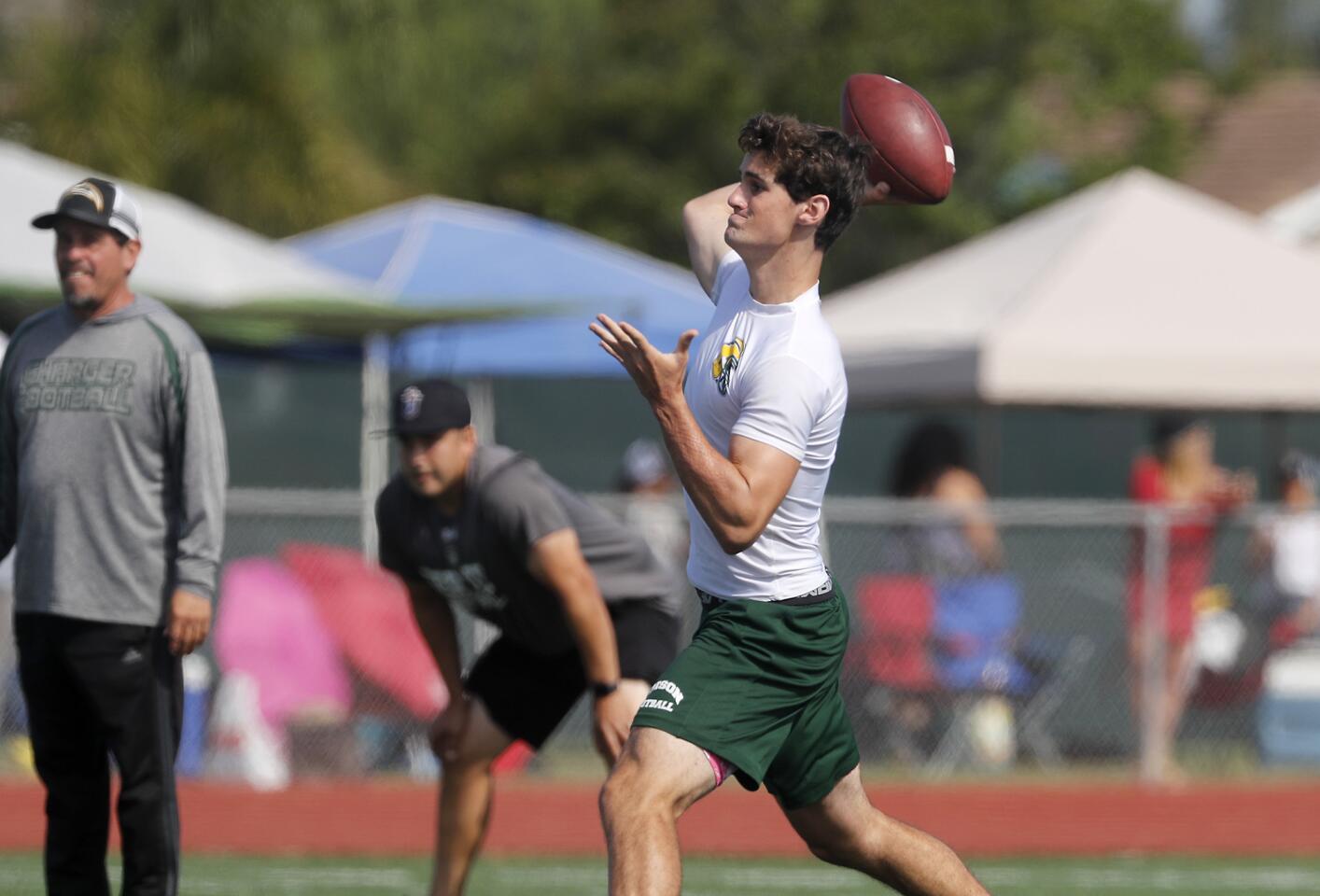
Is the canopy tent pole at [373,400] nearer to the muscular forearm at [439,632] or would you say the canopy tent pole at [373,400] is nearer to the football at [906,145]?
the muscular forearm at [439,632]

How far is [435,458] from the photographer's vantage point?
20.8 ft

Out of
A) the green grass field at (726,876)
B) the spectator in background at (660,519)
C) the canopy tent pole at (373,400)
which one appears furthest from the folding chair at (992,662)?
the canopy tent pole at (373,400)

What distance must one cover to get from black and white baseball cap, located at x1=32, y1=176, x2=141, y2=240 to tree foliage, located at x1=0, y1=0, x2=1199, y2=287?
15.8 metres

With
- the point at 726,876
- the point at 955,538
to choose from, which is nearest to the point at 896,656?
the point at 955,538

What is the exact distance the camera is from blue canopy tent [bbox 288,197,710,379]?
15656 millimetres

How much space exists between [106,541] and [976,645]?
6.73 m

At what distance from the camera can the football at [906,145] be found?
5445mm

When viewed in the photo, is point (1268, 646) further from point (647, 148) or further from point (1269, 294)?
point (647, 148)

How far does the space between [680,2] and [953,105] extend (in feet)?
14.4

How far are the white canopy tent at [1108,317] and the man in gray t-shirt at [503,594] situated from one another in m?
5.67

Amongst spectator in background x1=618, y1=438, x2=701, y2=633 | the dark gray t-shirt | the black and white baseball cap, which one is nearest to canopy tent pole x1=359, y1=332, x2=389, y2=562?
spectator in background x1=618, y1=438, x2=701, y2=633

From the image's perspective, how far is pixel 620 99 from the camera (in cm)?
2772

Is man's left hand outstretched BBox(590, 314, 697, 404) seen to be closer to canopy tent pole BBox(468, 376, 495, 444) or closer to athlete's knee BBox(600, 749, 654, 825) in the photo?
athlete's knee BBox(600, 749, 654, 825)

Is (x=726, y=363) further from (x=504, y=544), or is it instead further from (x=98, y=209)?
(x=98, y=209)
